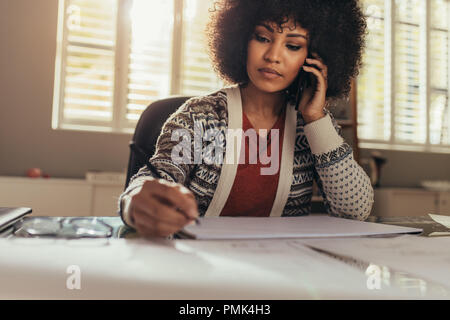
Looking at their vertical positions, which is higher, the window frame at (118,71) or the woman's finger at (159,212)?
the window frame at (118,71)

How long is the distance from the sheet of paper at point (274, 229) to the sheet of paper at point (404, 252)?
2 centimetres

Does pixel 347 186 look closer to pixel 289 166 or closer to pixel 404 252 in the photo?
pixel 289 166

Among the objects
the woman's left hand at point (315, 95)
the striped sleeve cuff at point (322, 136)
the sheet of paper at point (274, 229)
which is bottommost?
the sheet of paper at point (274, 229)

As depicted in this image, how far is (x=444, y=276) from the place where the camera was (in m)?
0.29

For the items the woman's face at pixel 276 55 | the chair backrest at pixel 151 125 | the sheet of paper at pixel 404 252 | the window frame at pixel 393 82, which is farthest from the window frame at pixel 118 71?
the sheet of paper at pixel 404 252

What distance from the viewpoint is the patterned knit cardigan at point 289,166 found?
0.78 metres

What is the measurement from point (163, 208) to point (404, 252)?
0.24 meters

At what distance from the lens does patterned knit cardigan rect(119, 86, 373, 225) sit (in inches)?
30.7

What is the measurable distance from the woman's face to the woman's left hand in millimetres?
31

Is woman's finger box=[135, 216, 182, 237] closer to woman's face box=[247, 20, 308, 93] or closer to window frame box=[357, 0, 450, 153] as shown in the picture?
woman's face box=[247, 20, 308, 93]

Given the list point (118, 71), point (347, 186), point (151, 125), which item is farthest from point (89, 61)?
point (347, 186)

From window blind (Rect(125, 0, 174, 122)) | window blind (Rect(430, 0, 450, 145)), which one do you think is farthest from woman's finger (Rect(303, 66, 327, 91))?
window blind (Rect(430, 0, 450, 145))

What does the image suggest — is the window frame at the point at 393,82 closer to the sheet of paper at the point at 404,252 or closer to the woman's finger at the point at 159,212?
the sheet of paper at the point at 404,252
